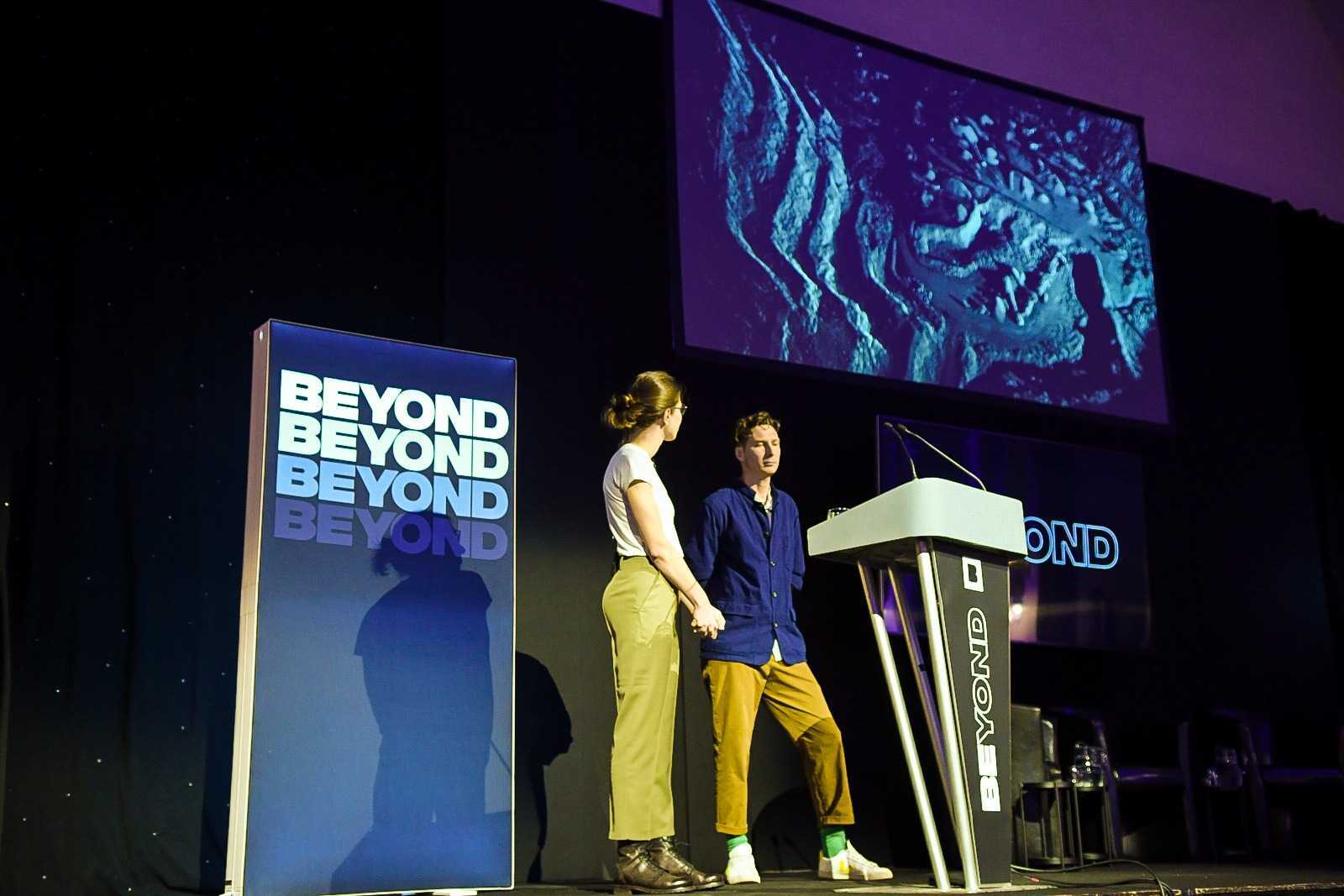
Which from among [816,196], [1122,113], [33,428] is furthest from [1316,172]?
[33,428]

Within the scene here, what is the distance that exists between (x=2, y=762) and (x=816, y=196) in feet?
10.3

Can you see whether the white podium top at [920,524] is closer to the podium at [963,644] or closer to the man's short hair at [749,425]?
the podium at [963,644]

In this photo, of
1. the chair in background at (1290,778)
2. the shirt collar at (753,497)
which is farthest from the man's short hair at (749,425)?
the chair in background at (1290,778)

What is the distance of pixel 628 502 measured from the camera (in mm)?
3246

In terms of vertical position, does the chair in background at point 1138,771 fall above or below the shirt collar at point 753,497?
below

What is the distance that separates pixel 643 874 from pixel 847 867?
78 cm

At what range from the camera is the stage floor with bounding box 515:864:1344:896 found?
2.72 m

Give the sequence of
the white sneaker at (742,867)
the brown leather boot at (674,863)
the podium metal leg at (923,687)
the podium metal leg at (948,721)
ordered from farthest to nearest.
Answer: the white sneaker at (742,867) → the brown leather boot at (674,863) → the podium metal leg at (923,687) → the podium metal leg at (948,721)

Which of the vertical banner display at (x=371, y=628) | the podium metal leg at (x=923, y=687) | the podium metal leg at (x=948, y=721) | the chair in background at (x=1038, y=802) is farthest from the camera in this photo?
the chair in background at (x=1038, y=802)

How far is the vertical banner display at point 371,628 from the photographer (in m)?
2.98

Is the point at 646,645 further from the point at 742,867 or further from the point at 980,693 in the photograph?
the point at 980,693

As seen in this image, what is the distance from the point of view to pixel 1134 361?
5492mm

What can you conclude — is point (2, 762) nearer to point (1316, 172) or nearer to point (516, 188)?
point (516, 188)

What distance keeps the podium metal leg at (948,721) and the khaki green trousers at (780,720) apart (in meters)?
0.92
